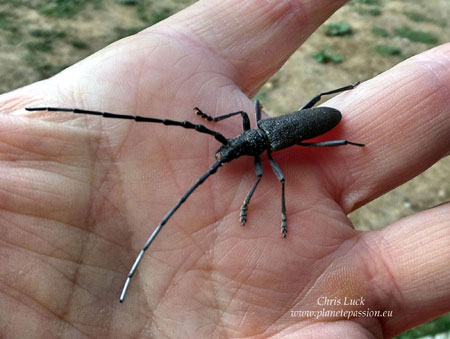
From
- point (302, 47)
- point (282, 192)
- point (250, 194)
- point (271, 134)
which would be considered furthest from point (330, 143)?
point (302, 47)

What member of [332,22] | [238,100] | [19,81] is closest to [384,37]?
[332,22]

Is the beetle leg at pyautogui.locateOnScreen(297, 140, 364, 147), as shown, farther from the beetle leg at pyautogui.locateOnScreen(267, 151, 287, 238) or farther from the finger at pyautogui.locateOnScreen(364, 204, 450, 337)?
the finger at pyautogui.locateOnScreen(364, 204, 450, 337)

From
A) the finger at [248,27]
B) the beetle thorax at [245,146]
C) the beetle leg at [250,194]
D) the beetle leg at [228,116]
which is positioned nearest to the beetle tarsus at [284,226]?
the beetle leg at [250,194]

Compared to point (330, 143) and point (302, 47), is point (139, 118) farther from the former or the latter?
point (302, 47)

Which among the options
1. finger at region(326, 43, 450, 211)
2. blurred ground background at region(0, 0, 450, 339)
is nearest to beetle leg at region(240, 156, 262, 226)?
finger at region(326, 43, 450, 211)

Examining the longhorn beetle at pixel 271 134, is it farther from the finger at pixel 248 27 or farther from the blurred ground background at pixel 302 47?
the blurred ground background at pixel 302 47

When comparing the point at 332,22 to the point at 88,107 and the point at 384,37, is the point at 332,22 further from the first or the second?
the point at 88,107
